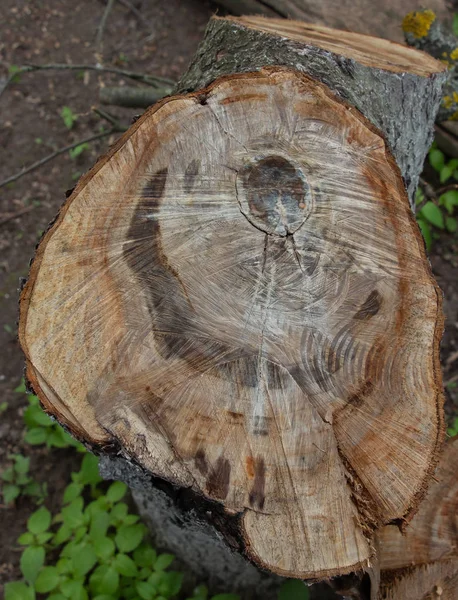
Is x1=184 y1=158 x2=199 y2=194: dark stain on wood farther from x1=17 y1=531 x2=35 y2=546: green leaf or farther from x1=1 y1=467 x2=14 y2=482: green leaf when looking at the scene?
x1=1 y1=467 x2=14 y2=482: green leaf

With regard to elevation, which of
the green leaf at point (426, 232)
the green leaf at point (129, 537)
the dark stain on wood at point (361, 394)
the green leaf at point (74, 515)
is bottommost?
the green leaf at point (74, 515)

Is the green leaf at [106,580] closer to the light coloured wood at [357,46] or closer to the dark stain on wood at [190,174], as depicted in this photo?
the dark stain on wood at [190,174]

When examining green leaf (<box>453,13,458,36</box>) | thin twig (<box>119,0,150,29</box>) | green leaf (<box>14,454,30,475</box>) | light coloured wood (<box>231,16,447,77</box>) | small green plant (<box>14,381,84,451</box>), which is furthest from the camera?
thin twig (<box>119,0,150,29</box>)

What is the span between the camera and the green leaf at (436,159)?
2820mm

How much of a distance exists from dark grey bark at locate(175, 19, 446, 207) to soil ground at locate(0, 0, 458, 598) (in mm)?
1367

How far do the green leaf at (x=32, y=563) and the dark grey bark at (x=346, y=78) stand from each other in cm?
152

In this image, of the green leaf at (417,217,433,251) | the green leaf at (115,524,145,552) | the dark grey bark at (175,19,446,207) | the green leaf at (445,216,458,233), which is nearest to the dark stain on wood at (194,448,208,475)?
the dark grey bark at (175,19,446,207)

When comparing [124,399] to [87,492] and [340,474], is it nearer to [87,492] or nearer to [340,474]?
[340,474]

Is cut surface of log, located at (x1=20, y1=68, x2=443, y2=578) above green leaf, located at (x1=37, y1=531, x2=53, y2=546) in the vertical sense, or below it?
above

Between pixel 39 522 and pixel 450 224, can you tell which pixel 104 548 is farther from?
pixel 450 224

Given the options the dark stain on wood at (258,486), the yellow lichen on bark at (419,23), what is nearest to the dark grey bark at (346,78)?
the dark stain on wood at (258,486)

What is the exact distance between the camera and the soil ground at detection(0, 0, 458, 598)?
2.28m

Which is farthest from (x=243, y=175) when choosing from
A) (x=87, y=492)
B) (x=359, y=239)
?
(x=87, y=492)

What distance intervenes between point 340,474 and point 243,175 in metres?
0.61
